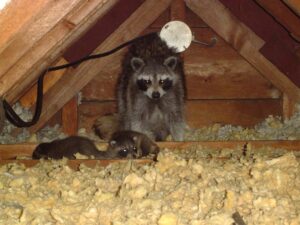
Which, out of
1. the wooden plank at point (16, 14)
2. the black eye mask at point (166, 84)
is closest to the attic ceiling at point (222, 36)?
the black eye mask at point (166, 84)

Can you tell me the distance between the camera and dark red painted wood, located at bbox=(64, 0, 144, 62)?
12.8ft

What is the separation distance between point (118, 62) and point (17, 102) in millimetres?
968

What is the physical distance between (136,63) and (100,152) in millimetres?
1159

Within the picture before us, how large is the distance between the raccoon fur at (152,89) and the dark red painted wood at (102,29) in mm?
301

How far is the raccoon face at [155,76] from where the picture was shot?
13.6ft

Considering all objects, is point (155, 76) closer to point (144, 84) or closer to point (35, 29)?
point (144, 84)

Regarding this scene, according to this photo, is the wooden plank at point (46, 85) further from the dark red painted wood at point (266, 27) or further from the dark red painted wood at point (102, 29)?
the dark red painted wood at point (266, 27)

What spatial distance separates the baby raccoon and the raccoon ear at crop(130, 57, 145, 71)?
92 cm

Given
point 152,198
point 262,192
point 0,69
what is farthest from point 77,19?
point 262,192

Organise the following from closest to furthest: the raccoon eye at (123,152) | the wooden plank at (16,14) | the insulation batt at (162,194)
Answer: the wooden plank at (16,14), the insulation batt at (162,194), the raccoon eye at (123,152)

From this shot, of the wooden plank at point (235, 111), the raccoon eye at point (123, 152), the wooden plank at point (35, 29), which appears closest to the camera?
the wooden plank at point (35, 29)

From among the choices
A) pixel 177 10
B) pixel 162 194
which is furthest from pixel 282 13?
pixel 162 194

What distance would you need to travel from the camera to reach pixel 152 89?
417 cm

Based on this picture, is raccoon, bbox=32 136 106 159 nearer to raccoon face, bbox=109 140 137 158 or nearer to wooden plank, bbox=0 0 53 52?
raccoon face, bbox=109 140 137 158
